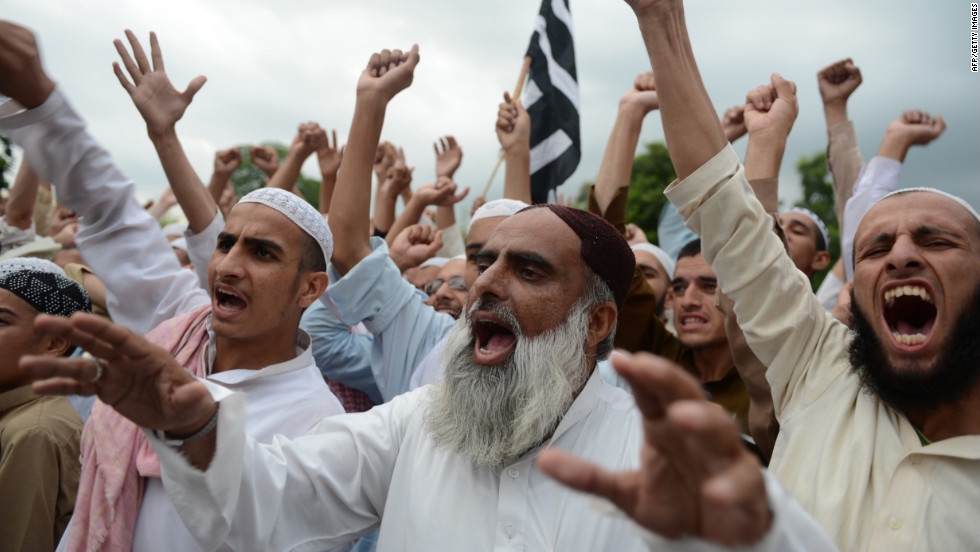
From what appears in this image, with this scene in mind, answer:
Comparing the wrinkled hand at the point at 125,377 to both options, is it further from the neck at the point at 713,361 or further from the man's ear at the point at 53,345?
the neck at the point at 713,361

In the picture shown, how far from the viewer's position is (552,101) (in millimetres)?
5742

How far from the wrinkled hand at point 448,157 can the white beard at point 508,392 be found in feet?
13.3

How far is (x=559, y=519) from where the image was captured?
1.97 metres

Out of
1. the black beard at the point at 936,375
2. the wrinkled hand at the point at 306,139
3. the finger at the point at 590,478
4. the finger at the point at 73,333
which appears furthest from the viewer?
the wrinkled hand at the point at 306,139

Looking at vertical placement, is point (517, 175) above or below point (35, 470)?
above

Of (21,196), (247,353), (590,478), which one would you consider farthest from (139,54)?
(590,478)

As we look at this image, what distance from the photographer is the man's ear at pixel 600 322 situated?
2430 mm

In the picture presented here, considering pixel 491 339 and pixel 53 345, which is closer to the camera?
pixel 491 339

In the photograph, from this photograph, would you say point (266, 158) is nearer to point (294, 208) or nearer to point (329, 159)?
point (329, 159)

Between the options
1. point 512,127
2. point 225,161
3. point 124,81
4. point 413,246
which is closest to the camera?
point 124,81

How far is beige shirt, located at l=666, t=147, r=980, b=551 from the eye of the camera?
6.13 ft

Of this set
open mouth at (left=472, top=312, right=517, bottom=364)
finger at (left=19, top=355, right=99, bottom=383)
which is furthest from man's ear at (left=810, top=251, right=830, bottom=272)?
finger at (left=19, top=355, right=99, bottom=383)

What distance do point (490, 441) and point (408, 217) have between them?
3.42 metres

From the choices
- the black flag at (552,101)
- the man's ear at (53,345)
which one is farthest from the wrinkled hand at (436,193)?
the man's ear at (53,345)
